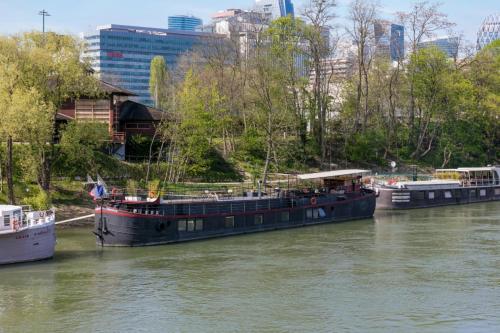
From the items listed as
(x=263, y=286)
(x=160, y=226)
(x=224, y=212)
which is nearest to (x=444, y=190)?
(x=224, y=212)

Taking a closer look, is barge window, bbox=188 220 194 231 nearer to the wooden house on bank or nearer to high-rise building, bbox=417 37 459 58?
the wooden house on bank

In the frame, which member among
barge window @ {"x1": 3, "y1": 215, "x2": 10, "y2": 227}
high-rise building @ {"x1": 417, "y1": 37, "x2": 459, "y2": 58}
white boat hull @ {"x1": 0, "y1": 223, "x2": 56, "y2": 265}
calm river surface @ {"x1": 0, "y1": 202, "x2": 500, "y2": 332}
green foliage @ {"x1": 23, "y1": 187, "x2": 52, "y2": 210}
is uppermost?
high-rise building @ {"x1": 417, "y1": 37, "x2": 459, "y2": 58}

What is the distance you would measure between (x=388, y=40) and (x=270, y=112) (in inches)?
1240

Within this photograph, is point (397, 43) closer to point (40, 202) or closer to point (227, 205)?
point (227, 205)

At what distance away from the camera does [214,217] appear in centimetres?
5394

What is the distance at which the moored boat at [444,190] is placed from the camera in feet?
254

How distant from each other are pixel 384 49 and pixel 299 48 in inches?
713

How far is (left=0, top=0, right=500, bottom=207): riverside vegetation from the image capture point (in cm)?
6106

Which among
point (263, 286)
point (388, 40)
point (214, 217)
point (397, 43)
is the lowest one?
point (263, 286)

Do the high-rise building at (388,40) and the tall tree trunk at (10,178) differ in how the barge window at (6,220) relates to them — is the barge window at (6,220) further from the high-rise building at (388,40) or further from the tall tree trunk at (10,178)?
the high-rise building at (388,40)

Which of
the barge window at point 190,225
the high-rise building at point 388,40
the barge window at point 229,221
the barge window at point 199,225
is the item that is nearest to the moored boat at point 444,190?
the high-rise building at point 388,40

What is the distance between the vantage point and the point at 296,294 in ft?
118

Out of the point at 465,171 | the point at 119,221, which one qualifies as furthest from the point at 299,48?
the point at 119,221

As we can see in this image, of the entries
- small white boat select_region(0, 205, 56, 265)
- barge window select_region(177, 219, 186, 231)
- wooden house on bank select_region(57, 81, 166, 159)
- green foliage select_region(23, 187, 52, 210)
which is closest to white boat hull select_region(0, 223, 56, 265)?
small white boat select_region(0, 205, 56, 265)
